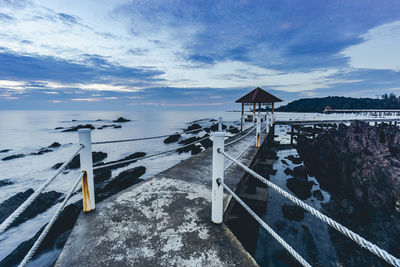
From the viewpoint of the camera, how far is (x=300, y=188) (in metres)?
8.39

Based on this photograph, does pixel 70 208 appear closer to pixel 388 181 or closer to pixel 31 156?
pixel 388 181

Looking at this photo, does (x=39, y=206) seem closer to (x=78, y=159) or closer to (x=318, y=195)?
(x=78, y=159)

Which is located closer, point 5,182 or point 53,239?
point 53,239

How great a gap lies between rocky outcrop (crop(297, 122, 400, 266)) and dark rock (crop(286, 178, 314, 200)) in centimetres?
90

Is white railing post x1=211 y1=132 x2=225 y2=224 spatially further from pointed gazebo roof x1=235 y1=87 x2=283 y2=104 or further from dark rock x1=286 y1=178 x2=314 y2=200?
pointed gazebo roof x1=235 y1=87 x2=283 y2=104

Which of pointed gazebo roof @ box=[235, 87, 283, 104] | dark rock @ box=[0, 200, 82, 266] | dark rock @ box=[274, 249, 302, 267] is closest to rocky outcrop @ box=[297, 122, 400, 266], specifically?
dark rock @ box=[274, 249, 302, 267]

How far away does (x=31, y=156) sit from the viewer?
1781 cm

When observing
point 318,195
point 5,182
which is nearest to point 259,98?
point 318,195

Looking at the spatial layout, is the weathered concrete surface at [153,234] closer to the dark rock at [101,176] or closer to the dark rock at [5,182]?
the dark rock at [101,176]

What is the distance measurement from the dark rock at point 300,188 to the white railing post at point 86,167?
812 cm

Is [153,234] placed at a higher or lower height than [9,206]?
higher

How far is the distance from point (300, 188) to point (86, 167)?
28.5 feet

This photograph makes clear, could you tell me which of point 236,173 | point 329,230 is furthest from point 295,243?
point 236,173

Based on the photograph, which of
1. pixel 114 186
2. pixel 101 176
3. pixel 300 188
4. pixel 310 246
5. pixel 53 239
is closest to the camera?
pixel 310 246
